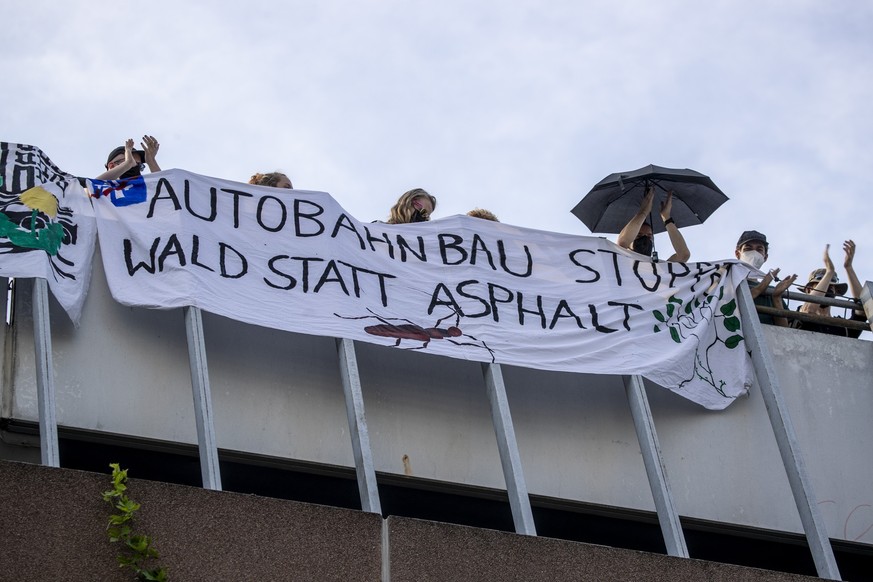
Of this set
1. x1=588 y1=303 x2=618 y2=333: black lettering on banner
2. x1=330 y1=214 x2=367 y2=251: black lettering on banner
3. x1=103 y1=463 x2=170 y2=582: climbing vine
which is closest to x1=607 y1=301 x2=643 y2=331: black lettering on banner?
x1=588 y1=303 x2=618 y2=333: black lettering on banner

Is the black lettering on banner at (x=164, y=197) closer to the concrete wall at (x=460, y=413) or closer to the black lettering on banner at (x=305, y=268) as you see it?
the concrete wall at (x=460, y=413)

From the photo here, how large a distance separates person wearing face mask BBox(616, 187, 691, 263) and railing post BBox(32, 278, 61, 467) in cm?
438

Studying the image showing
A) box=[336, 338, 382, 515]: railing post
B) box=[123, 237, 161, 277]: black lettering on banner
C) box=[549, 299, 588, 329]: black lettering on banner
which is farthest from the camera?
box=[549, 299, 588, 329]: black lettering on banner

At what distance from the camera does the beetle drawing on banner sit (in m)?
9.48

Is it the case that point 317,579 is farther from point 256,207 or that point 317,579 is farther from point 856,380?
point 856,380

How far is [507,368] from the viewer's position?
1014 cm

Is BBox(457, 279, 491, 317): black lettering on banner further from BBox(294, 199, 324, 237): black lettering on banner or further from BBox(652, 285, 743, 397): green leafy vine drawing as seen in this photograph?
BBox(652, 285, 743, 397): green leafy vine drawing

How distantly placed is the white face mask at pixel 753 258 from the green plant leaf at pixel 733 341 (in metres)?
0.92

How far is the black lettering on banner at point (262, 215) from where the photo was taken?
384 inches

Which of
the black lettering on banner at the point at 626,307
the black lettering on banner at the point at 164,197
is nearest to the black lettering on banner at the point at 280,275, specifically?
the black lettering on banner at the point at 164,197

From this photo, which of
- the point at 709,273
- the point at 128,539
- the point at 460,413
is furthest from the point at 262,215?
the point at 709,273

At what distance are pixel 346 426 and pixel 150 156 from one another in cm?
232

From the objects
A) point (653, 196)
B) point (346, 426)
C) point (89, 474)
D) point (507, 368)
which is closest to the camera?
point (89, 474)

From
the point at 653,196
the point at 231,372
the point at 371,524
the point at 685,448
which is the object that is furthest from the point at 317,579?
the point at 653,196
